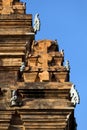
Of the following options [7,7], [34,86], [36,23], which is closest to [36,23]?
[36,23]

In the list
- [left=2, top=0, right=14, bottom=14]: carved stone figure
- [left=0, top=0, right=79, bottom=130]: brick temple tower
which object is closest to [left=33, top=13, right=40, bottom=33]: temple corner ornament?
[left=0, top=0, right=79, bottom=130]: brick temple tower

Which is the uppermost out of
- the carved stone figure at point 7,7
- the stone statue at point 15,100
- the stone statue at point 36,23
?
the carved stone figure at point 7,7

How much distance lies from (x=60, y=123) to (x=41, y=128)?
67cm

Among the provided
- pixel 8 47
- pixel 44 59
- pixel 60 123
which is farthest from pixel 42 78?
pixel 8 47

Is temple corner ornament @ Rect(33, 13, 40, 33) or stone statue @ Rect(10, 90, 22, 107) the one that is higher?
temple corner ornament @ Rect(33, 13, 40, 33)

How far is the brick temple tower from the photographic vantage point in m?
18.8

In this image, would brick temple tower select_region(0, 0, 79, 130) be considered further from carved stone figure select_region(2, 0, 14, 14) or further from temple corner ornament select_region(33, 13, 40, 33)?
carved stone figure select_region(2, 0, 14, 14)

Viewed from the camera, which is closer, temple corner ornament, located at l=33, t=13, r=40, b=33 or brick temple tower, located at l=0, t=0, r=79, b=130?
brick temple tower, located at l=0, t=0, r=79, b=130

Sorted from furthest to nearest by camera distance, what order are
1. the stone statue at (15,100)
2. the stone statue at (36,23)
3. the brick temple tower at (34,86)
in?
the stone statue at (36,23)
the stone statue at (15,100)
the brick temple tower at (34,86)

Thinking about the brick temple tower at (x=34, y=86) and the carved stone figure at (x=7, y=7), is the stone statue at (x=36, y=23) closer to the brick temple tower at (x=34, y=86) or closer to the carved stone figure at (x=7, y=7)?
the brick temple tower at (x=34, y=86)

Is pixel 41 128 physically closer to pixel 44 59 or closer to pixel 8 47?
pixel 44 59

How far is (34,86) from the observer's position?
1958cm

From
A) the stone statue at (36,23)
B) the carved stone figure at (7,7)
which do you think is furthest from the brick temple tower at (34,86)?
the carved stone figure at (7,7)

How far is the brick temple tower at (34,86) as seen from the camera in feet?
61.6
